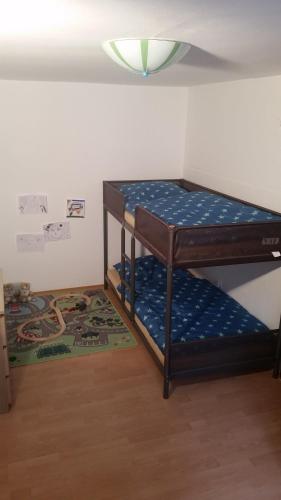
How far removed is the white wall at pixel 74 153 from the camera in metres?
3.32

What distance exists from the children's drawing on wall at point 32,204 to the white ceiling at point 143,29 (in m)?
1.44

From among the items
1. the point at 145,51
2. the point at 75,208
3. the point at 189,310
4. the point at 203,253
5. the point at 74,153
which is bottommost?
the point at 189,310

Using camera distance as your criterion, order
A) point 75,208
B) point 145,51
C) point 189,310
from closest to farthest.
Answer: point 145,51
point 189,310
point 75,208

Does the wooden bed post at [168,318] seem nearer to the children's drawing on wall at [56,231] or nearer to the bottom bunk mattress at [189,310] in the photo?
the bottom bunk mattress at [189,310]

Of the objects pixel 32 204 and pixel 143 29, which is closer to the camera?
pixel 143 29

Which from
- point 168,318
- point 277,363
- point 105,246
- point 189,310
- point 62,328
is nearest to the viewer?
point 168,318

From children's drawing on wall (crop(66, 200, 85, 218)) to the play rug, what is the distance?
2.40 feet

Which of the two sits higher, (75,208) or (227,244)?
(227,244)

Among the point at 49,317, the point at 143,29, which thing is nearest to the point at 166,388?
the point at 49,317

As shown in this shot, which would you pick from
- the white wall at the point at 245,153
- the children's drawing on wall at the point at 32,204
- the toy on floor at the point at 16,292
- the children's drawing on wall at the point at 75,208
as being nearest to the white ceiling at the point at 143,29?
the white wall at the point at 245,153

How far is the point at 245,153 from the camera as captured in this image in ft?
9.36

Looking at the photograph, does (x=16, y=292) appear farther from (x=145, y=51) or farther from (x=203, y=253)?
(x=145, y=51)

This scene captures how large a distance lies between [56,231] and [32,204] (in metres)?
0.32

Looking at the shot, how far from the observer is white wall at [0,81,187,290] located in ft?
→ 10.9
